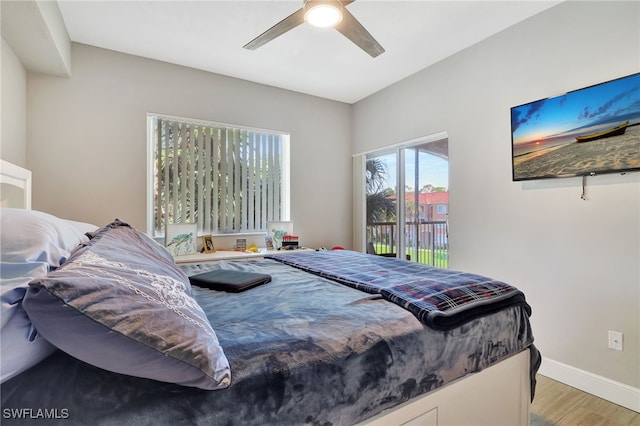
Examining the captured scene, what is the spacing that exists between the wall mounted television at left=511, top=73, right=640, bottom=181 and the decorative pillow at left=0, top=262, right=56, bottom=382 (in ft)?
9.59

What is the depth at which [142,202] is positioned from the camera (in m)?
3.06

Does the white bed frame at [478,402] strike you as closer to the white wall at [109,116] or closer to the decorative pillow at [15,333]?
the decorative pillow at [15,333]

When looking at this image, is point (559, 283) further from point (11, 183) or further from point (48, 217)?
point (11, 183)

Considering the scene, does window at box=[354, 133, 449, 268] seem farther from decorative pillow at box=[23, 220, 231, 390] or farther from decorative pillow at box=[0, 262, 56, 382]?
decorative pillow at box=[0, 262, 56, 382]

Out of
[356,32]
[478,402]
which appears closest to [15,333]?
[478,402]

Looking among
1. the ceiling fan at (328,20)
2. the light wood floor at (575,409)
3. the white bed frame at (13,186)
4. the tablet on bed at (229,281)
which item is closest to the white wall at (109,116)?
the white bed frame at (13,186)

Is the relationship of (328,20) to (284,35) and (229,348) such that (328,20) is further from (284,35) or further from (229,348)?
(229,348)

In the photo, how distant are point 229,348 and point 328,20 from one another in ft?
6.33

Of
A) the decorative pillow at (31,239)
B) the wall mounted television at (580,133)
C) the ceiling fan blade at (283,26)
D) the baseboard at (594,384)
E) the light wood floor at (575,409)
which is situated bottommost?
the light wood floor at (575,409)

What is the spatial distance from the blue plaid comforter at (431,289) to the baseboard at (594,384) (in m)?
1.21

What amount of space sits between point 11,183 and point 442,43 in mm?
3605

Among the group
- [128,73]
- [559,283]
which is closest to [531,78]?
[559,283]

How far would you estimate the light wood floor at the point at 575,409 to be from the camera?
5.77ft

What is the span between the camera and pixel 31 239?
79cm
